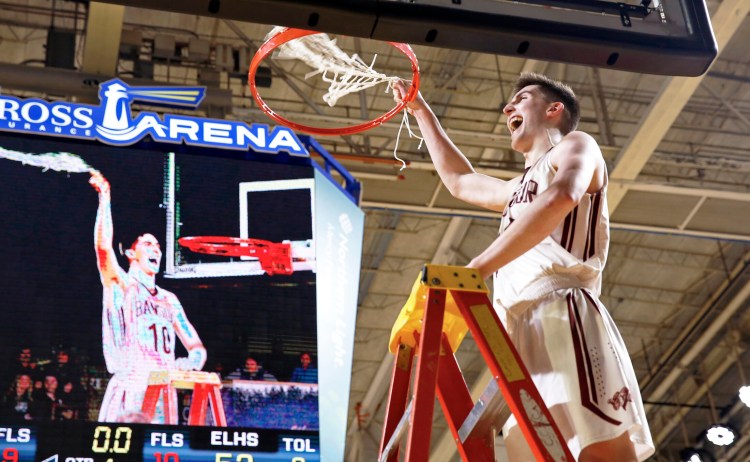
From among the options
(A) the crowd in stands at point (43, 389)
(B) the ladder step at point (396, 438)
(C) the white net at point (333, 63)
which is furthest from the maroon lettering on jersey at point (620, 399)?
(A) the crowd in stands at point (43, 389)

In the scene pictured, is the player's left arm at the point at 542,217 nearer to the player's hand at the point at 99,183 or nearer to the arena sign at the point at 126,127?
the player's hand at the point at 99,183

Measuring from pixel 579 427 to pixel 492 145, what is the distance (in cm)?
993

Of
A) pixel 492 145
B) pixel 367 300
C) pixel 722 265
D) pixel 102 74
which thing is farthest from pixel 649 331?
pixel 102 74

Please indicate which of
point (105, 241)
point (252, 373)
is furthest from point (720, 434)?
point (105, 241)

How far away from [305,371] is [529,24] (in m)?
5.02

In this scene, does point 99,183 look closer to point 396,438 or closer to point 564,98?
point 564,98

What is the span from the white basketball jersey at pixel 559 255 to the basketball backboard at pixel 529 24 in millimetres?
391

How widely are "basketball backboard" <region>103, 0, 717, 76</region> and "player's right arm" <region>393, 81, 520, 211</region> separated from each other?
0.67 meters

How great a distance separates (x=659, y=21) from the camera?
337cm

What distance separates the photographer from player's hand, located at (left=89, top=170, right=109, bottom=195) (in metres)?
8.24

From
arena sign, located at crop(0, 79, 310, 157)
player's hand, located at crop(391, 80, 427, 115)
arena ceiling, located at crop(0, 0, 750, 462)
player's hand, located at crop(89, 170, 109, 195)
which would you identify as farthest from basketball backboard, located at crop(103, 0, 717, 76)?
arena ceiling, located at crop(0, 0, 750, 462)

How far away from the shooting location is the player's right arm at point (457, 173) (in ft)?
12.6

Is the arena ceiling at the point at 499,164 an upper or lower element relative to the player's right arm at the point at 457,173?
upper

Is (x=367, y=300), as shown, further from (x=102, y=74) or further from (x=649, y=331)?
(x=102, y=74)
